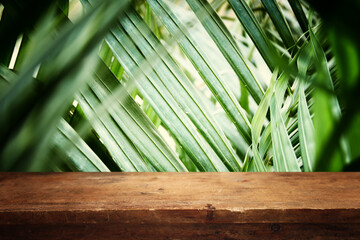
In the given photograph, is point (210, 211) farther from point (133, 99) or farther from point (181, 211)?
point (133, 99)

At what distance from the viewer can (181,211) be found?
0.80ft

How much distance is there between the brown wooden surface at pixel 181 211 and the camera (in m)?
0.24

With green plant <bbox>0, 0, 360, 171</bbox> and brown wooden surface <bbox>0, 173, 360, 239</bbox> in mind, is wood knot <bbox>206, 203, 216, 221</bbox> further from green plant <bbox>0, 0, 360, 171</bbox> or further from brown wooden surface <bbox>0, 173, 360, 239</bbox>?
green plant <bbox>0, 0, 360, 171</bbox>

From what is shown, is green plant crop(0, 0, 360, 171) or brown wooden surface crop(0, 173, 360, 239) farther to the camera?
green plant crop(0, 0, 360, 171)

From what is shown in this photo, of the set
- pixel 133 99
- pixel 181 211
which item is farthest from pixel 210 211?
pixel 133 99

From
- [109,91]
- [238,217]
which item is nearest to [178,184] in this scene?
[238,217]

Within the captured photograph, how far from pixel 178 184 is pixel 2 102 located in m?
0.25

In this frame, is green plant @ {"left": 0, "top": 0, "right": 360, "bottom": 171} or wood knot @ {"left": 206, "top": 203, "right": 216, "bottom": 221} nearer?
wood knot @ {"left": 206, "top": 203, "right": 216, "bottom": 221}

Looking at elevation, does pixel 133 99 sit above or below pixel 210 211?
above

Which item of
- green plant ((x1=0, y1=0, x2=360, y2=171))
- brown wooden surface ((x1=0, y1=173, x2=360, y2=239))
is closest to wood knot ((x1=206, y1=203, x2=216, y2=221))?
brown wooden surface ((x1=0, y1=173, x2=360, y2=239))

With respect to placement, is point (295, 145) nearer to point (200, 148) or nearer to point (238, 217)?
point (200, 148)

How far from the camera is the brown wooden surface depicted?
24cm

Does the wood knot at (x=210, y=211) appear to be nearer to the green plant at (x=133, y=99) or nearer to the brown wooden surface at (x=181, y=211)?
the brown wooden surface at (x=181, y=211)

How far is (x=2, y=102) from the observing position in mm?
323
